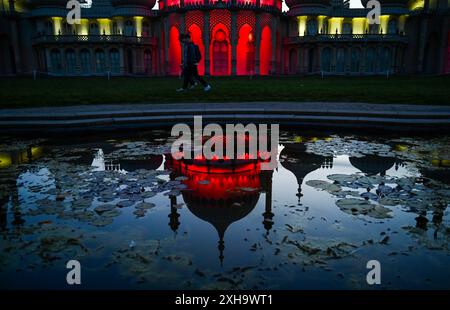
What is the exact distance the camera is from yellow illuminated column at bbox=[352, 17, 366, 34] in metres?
42.9

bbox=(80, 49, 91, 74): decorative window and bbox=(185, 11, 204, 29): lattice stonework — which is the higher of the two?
bbox=(185, 11, 204, 29): lattice stonework

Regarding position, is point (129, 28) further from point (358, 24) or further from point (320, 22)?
point (358, 24)

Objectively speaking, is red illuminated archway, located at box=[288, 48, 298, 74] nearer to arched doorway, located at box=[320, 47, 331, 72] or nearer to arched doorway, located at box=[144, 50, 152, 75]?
arched doorway, located at box=[320, 47, 331, 72]

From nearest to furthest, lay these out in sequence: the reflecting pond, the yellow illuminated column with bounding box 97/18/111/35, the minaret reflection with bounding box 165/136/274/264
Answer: the reflecting pond, the minaret reflection with bounding box 165/136/274/264, the yellow illuminated column with bounding box 97/18/111/35

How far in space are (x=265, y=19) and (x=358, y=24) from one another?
1282 centimetres

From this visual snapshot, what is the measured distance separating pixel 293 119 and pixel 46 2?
44095 millimetres

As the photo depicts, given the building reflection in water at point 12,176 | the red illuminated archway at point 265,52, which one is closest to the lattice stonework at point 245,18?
the red illuminated archway at point 265,52

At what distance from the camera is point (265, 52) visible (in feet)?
140

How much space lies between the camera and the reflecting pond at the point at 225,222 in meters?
2.38

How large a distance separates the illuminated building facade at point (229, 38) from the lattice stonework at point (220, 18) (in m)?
0.10

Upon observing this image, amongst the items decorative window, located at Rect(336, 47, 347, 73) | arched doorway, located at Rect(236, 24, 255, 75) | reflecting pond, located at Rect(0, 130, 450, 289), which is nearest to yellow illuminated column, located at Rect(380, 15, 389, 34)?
decorative window, located at Rect(336, 47, 347, 73)

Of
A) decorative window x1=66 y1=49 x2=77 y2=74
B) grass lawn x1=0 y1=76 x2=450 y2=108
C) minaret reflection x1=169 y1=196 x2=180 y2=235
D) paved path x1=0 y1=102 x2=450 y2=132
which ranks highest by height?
decorative window x1=66 y1=49 x2=77 y2=74

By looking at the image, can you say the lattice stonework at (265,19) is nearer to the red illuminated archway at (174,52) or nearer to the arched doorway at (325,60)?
the arched doorway at (325,60)

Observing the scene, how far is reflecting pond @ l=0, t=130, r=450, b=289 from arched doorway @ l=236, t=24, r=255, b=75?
122 ft
